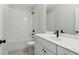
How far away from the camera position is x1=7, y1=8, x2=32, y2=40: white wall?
316 centimetres

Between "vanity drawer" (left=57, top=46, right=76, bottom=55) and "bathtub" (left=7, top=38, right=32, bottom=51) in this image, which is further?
"bathtub" (left=7, top=38, right=32, bottom=51)

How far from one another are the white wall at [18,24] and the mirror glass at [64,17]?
4.86ft

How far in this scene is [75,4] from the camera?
5.09 ft

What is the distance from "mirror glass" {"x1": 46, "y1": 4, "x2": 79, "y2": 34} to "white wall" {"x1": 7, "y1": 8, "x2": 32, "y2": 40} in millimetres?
1481

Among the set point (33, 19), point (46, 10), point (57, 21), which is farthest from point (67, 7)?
point (33, 19)

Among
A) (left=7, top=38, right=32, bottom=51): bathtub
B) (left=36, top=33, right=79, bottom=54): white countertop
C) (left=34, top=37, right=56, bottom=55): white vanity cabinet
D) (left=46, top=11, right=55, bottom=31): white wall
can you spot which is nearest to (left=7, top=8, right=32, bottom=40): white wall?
(left=7, top=38, right=32, bottom=51): bathtub

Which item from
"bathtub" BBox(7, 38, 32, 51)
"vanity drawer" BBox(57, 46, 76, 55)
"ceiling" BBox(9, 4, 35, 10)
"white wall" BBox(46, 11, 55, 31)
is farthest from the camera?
"ceiling" BBox(9, 4, 35, 10)

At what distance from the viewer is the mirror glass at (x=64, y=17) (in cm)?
156

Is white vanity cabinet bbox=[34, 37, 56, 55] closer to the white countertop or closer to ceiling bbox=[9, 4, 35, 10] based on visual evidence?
the white countertop

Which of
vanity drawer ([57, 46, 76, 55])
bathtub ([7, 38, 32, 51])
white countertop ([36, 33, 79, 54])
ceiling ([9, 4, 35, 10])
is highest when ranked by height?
ceiling ([9, 4, 35, 10])

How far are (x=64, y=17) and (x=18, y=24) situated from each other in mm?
2271

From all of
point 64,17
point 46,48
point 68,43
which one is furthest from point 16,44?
point 68,43
